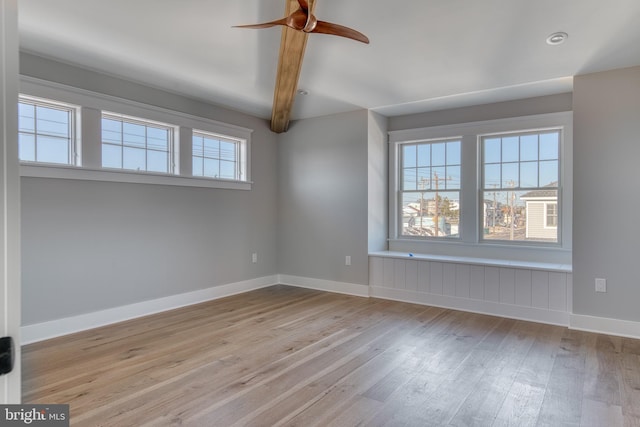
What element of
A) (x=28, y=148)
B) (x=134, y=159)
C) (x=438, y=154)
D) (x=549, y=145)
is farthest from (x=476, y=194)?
(x=28, y=148)

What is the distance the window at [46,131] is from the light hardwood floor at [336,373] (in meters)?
1.70

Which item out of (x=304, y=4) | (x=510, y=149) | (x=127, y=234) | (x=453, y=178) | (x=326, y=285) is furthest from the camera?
(x=326, y=285)

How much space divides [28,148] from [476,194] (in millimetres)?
4938

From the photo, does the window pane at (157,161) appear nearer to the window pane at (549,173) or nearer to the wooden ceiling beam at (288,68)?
the wooden ceiling beam at (288,68)

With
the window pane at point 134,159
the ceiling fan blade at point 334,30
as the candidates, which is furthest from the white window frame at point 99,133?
the ceiling fan blade at point 334,30

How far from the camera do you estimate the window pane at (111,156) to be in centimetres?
387

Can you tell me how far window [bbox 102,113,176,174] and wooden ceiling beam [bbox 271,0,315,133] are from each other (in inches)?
54.4

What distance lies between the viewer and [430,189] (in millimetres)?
5324

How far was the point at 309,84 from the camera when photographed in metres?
4.23

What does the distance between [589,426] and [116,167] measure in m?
4.42

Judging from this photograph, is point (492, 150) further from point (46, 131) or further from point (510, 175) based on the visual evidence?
point (46, 131)

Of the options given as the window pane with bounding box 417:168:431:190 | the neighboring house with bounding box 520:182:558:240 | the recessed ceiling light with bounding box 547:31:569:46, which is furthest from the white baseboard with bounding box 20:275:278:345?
the recessed ceiling light with bounding box 547:31:569:46

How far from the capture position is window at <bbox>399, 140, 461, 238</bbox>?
515 cm

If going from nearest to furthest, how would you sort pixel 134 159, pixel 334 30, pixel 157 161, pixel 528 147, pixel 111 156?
pixel 334 30 < pixel 111 156 < pixel 134 159 < pixel 157 161 < pixel 528 147
